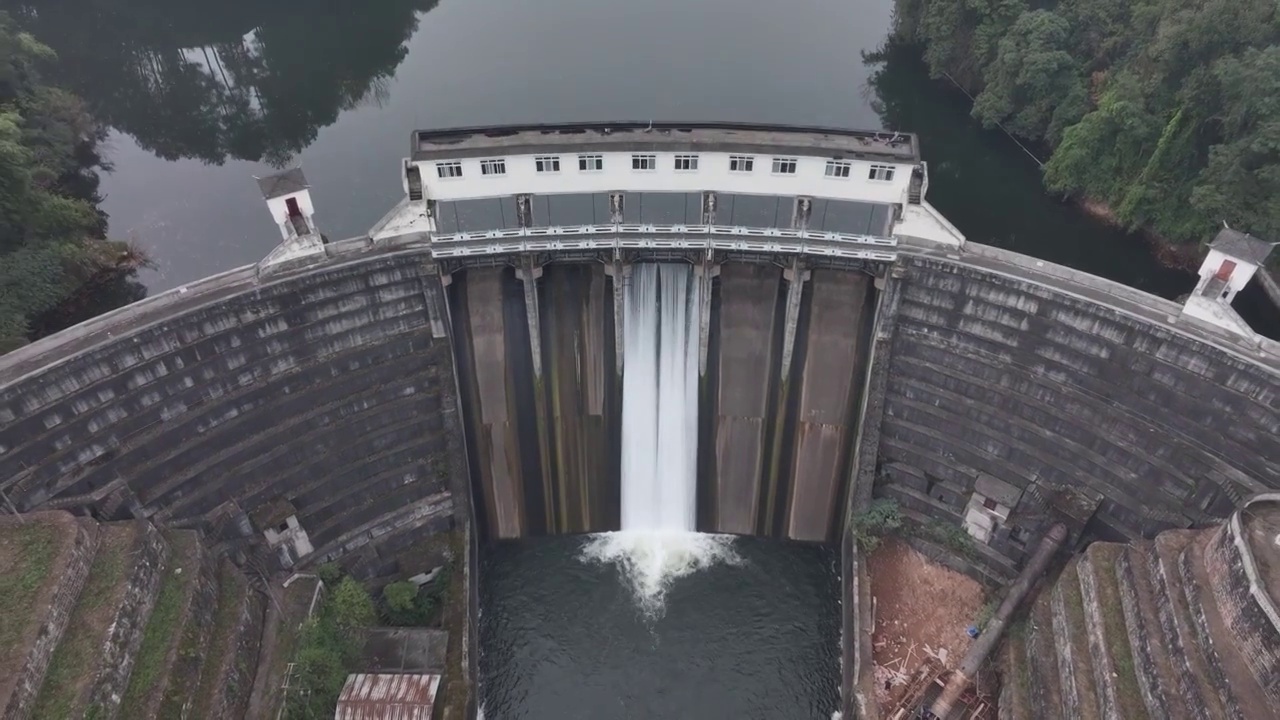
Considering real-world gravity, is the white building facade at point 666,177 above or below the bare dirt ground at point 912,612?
above

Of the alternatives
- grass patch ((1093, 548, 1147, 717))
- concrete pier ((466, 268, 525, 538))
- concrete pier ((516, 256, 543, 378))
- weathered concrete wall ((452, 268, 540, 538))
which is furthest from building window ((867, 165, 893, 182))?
concrete pier ((466, 268, 525, 538))

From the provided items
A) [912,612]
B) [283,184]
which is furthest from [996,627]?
[283,184]

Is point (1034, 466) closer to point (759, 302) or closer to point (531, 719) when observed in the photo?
point (759, 302)

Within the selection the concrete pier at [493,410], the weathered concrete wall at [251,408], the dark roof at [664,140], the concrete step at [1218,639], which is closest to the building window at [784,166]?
the dark roof at [664,140]

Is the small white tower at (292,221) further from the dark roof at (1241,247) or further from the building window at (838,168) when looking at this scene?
the dark roof at (1241,247)

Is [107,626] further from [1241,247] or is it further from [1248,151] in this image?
[1248,151]

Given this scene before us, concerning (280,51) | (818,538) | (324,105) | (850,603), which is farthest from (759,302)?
(280,51)
